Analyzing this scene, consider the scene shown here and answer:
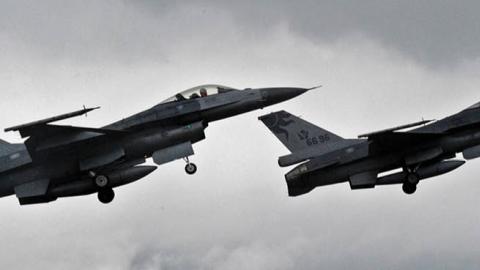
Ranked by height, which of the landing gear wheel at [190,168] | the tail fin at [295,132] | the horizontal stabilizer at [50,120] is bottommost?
the tail fin at [295,132]

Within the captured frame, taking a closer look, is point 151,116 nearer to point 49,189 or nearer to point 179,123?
point 179,123

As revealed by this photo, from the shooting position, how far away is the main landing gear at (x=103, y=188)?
3362 centimetres

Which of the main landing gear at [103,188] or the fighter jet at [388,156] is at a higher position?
the main landing gear at [103,188]

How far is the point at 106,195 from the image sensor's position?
34812mm

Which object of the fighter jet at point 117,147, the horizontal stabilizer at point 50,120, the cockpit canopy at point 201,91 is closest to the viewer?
the horizontal stabilizer at point 50,120

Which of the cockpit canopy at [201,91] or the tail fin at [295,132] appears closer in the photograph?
the cockpit canopy at [201,91]

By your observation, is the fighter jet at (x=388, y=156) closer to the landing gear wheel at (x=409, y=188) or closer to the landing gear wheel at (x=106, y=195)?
the landing gear wheel at (x=409, y=188)

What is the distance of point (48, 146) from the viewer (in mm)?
32156

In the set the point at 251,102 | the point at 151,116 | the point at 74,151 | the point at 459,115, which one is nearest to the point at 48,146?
the point at 74,151

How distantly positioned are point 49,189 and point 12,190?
133cm

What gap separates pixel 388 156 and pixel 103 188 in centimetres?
1132

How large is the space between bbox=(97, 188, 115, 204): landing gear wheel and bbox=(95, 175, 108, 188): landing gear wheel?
994 mm

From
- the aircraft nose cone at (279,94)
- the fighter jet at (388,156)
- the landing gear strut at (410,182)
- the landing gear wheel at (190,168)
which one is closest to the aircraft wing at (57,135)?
the landing gear wheel at (190,168)

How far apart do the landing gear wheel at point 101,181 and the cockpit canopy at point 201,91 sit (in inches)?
141
